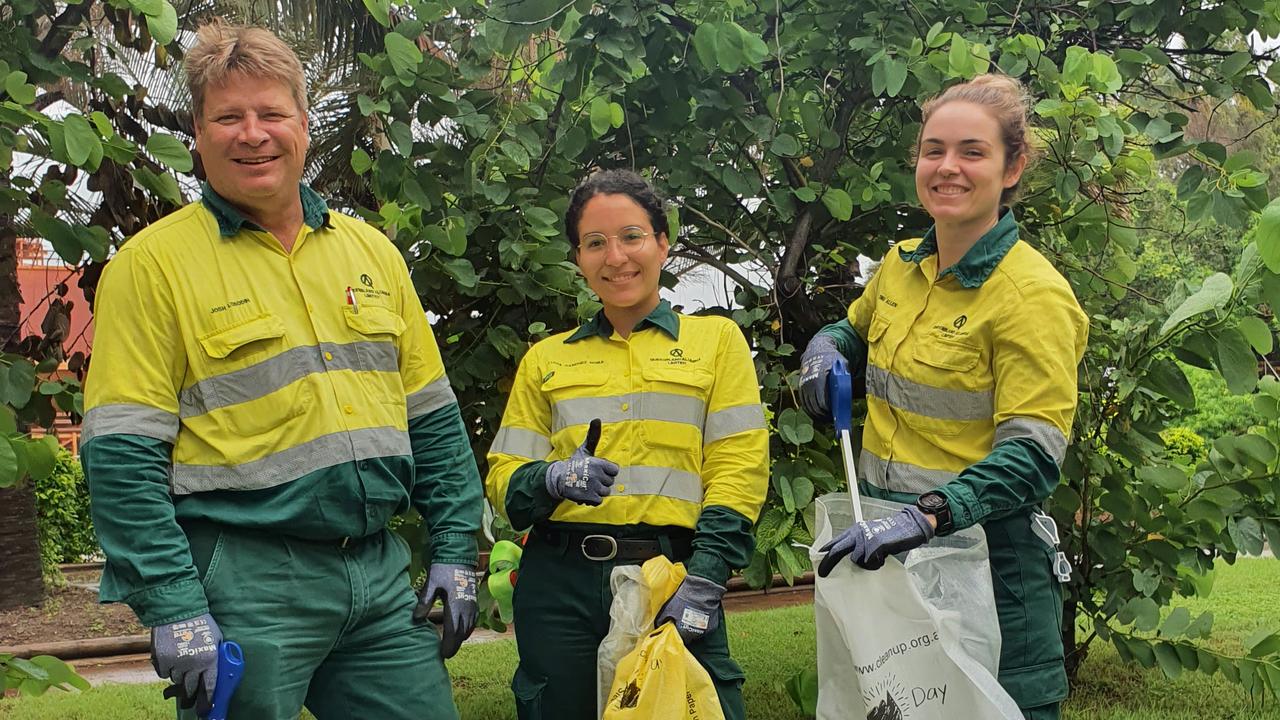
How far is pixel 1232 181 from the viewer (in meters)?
3.59

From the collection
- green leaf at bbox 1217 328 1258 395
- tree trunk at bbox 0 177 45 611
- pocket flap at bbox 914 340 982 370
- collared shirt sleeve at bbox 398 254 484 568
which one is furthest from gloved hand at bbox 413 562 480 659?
tree trunk at bbox 0 177 45 611

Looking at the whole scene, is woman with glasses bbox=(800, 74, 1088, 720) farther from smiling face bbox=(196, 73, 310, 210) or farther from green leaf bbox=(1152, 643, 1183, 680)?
green leaf bbox=(1152, 643, 1183, 680)

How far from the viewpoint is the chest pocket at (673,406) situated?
2.76 metres

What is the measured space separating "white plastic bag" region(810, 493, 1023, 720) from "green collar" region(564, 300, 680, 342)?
0.67 meters

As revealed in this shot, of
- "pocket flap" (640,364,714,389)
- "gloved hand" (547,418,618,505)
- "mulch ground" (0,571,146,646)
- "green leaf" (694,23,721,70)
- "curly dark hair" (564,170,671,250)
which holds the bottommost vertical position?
"mulch ground" (0,571,146,646)

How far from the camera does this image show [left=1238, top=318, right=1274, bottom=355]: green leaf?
3125 millimetres

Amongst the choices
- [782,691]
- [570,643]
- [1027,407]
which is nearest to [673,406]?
[570,643]

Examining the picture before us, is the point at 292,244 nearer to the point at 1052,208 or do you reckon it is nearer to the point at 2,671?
the point at 2,671

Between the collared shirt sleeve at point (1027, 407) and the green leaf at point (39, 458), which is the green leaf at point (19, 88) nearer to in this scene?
the green leaf at point (39, 458)

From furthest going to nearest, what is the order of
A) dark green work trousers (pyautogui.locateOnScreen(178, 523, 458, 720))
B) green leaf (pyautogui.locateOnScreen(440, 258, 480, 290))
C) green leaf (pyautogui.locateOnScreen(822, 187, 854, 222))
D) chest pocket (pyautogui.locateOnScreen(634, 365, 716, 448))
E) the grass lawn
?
the grass lawn < green leaf (pyautogui.locateOnScreen(822, 187, 854, 222)) < green leaf (pyautogui.locateOnScreen(440, 258, 480, 290)) < chest pocket (pyautogui.locateOnScreen(634, 365, 716, 448)) < dark green work trousers (pyautogui.locateOnScreen(178, 523, 458, 720))

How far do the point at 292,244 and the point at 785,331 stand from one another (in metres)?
2.31

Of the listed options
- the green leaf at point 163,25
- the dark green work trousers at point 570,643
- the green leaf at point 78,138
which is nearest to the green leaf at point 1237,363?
the dark green work trousers at point 570,643

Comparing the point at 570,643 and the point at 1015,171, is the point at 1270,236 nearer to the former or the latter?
the point at 1015,171

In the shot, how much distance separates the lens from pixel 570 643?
2.70m
